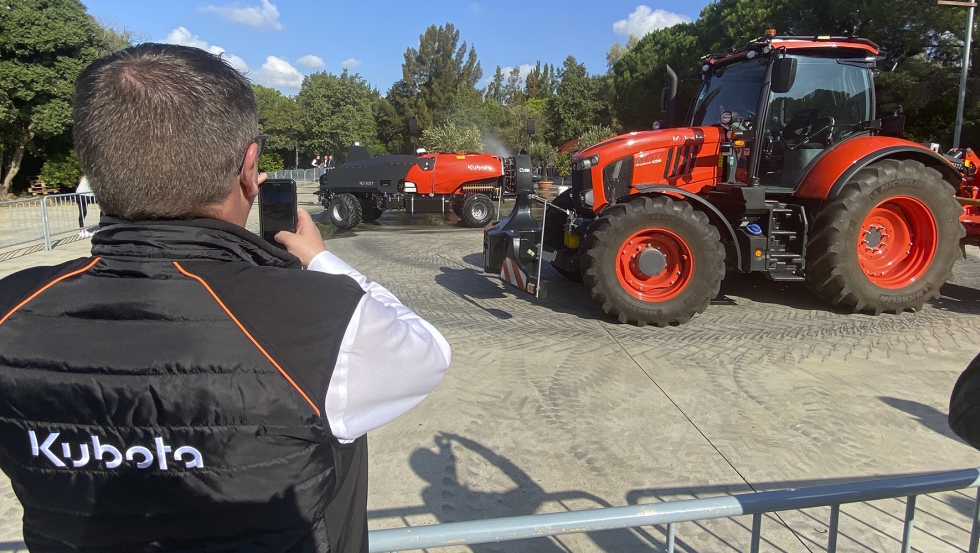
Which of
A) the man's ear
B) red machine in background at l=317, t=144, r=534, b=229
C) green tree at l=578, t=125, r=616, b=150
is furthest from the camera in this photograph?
green tree at l=578, t=125, r=616, b=150

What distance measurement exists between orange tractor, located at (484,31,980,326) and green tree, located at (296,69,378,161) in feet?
137

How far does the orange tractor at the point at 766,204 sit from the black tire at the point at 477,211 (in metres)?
7.02

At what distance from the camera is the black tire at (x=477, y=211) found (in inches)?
538

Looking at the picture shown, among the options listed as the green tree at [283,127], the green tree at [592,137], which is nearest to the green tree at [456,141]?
the green tree at [592,137]

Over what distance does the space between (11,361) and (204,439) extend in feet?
1.06

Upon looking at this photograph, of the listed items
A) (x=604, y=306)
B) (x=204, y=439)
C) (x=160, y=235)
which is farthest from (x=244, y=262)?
(x=604, y=306)

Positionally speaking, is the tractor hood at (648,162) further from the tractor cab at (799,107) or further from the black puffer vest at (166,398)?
the black puffer vest at (166,398)

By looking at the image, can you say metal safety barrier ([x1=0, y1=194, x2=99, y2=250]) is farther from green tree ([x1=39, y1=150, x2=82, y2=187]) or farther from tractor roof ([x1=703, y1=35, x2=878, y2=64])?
green tree ([x1=39, y1=150, x2=82, y2=187])

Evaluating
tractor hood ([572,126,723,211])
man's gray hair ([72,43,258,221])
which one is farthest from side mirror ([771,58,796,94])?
man's gray hair ([72,43,258,221])

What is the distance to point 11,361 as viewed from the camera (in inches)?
39.1

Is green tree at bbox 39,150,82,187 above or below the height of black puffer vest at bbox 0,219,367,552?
above

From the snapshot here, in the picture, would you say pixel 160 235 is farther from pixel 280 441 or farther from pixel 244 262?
pixel 280 441

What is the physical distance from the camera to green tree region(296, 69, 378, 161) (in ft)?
153

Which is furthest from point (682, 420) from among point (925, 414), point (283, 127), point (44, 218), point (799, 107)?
point (283, 127)
